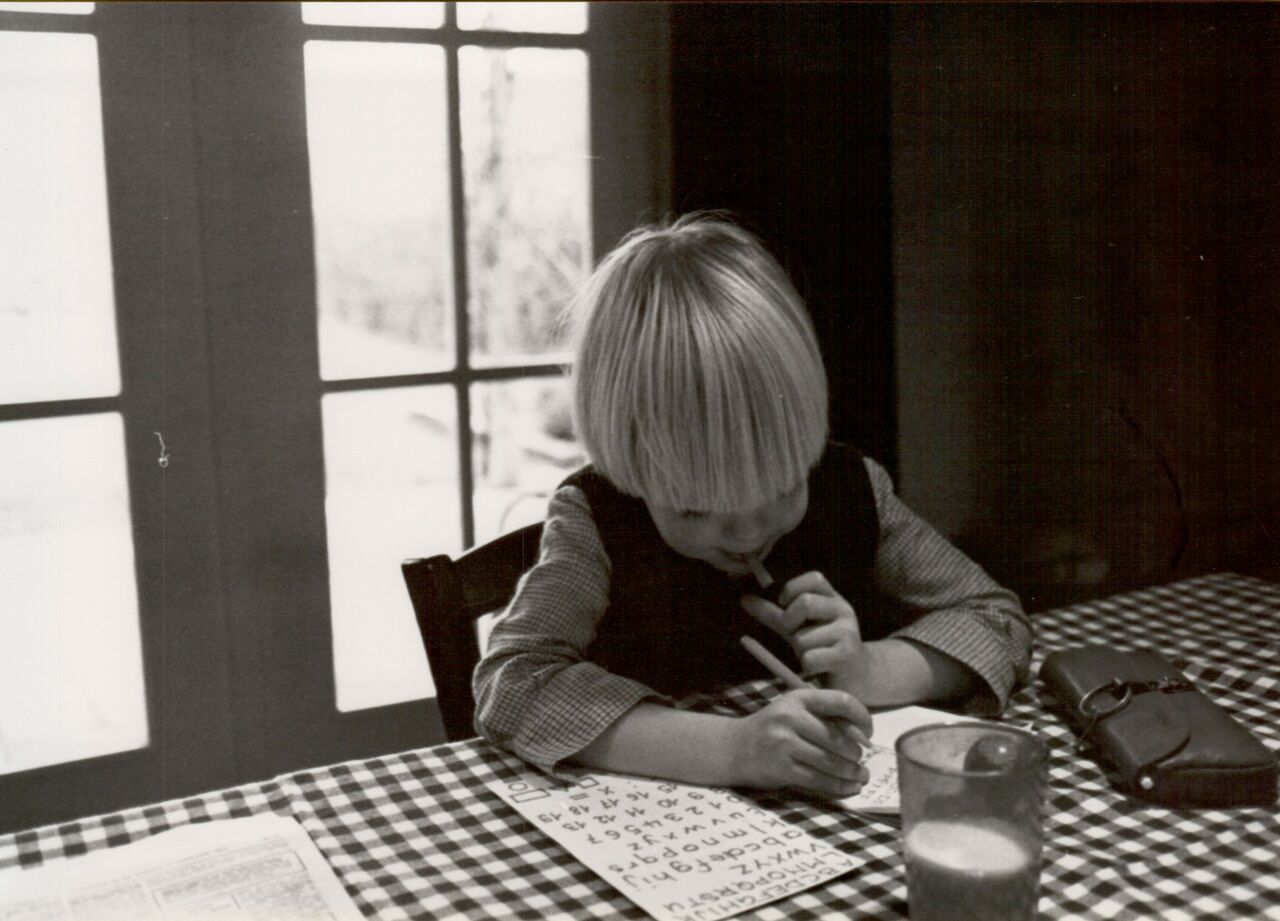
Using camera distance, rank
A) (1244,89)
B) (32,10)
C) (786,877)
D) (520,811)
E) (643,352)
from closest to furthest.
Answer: (786,877)
(520,811)
(643,352)
(32,10)
(1244,89)

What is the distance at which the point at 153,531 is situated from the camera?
4.98ft

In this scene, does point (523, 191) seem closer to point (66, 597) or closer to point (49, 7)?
point (49, 7)

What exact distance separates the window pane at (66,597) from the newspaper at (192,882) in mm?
792

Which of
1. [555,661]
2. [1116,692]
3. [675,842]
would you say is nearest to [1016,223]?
[1116,692]

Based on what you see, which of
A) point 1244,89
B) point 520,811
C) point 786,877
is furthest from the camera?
point 1244,89

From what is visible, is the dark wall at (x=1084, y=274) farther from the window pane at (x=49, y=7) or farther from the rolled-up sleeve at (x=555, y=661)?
the window pane at (x=49, y=7)

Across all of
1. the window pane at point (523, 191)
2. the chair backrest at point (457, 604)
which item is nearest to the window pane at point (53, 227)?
the window pane at point (523, 191)

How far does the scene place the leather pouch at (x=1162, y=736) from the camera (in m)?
0.83

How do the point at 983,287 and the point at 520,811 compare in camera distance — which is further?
the point at 983,287

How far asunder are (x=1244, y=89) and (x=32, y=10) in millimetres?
1516

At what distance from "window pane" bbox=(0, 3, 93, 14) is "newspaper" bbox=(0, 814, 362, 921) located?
1.02 m

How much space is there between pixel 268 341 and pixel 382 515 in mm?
282

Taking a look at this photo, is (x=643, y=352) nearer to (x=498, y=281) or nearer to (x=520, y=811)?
(x=520, y=811)

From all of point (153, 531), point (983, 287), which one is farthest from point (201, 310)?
point (983, 287)
